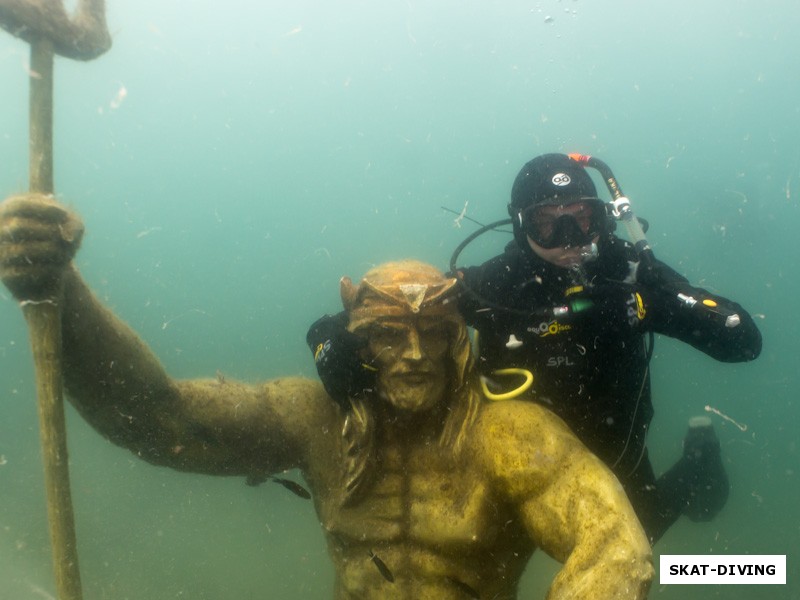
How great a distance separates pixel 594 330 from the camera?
4227mm

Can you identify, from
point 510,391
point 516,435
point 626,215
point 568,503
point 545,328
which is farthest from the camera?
point 626,215

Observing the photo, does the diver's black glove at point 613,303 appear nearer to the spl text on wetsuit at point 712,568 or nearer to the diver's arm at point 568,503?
the diver's arm at point 568,503

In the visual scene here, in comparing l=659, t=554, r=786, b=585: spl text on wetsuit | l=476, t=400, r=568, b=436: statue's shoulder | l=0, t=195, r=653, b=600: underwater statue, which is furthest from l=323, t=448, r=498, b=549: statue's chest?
l=659, t=554, r=786, b=585: spl text on wetsuit

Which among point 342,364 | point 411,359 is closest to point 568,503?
point 411,359

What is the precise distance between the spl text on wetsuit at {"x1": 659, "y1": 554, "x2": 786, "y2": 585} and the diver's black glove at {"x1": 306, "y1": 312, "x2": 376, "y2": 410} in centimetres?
267

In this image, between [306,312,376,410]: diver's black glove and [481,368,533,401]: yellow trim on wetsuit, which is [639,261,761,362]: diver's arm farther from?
[306,312,376,410]: diver's black glove

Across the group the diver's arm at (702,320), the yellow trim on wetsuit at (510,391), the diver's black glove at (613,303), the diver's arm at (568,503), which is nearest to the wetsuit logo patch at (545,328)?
the diver's black glove at (613,303)

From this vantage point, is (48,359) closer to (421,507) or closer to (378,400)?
(378,400)

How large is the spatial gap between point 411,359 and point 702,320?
187 centimetres

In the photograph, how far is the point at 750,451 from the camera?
71562 millimetres

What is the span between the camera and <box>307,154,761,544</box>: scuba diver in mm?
3836

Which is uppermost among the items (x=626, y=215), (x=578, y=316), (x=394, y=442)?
(x=626, y=215)

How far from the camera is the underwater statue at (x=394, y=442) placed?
325 centimetres

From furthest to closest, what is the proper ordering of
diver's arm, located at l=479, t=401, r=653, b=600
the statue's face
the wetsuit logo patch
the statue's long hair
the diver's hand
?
the wetsuit logo patch, the statue's long hair, the statue's face, diver's arm, located at l=479, t=401, r=653, b=600, the diver's hand
